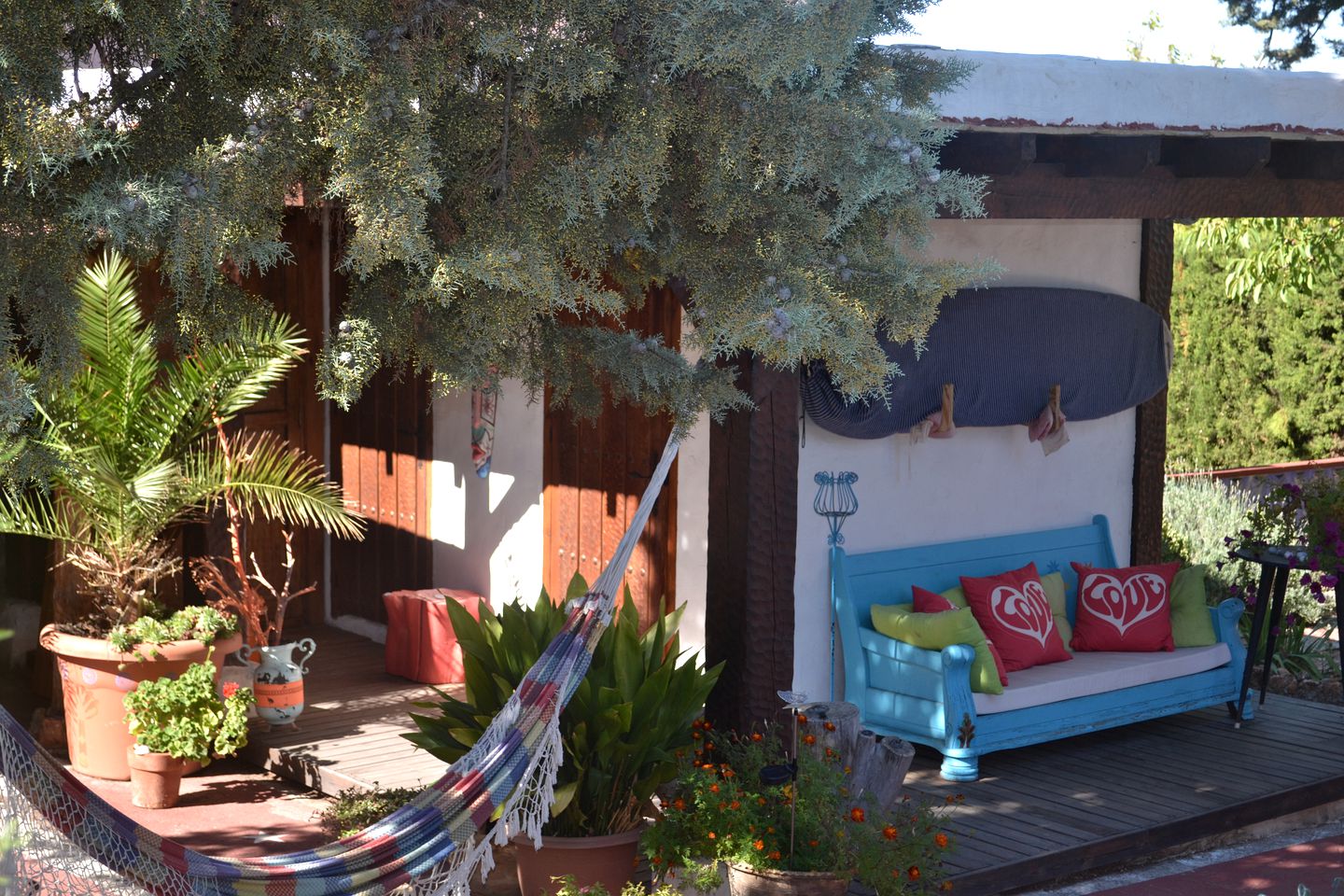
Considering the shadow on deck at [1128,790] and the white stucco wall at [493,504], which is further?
the white stucco wall at [493,504]

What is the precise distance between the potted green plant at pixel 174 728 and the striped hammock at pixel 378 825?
66.0 inches

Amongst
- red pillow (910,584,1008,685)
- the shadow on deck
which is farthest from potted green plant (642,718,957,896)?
red pillow (910,584,1008,685)

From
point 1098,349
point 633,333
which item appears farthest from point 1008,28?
point 633,333

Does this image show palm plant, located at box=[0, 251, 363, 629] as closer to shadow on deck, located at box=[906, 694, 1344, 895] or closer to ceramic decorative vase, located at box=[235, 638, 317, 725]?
ceramic decorative vase, located at box=[235, 638, 317, 725]

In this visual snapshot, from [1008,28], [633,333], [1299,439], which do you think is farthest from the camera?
[1008,28]

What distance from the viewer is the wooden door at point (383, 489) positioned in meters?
7.77

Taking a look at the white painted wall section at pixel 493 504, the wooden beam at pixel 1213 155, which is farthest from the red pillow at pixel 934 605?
the white painted wall section at pixel 493 504

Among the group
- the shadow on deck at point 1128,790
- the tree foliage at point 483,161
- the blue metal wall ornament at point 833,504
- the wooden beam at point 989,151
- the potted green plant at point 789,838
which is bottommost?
the shadow on deck at point 1128,790

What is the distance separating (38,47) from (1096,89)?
11.8ft

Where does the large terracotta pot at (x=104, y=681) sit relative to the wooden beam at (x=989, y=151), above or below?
below

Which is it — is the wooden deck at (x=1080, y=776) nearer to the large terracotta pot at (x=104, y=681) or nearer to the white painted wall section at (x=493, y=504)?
the large terracotta pot at (x=104, y=681)

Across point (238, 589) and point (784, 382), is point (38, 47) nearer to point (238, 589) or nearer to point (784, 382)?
point (784, 382)

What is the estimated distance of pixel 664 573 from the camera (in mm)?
6215

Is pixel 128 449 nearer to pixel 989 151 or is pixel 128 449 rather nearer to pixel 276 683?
pixel 276 683
